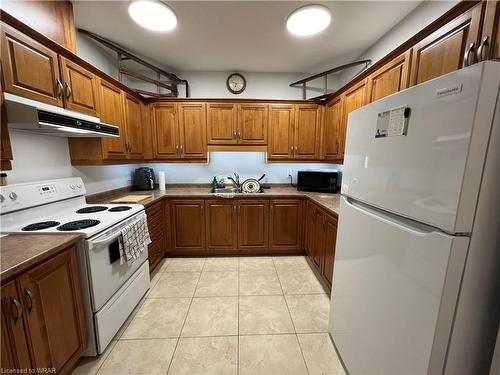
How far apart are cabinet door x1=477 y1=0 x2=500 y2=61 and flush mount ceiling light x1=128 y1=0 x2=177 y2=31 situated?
2.07 metres

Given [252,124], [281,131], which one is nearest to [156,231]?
[252,124]

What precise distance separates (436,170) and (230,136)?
101 inches

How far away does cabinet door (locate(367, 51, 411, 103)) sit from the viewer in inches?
58.4

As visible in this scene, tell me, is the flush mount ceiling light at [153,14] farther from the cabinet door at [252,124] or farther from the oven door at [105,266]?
the oven door at [105,266]

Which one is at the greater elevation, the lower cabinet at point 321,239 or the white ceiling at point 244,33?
the white ceiling at point 244,33

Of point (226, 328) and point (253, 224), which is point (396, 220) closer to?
point (226, 328)

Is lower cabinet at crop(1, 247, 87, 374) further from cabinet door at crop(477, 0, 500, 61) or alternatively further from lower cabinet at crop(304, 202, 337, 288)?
cabinet door at crop(477, 0, 500, 61)

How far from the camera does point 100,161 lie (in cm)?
210

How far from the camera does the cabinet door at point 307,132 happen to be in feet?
9.91

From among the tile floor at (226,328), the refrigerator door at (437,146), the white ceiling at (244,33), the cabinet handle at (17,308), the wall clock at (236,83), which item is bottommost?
the tile floor at (226,328)

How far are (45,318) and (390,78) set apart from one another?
2.76m

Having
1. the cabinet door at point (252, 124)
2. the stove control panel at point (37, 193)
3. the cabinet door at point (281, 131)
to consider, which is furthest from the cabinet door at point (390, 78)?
the stove control panel at point (37, 193)

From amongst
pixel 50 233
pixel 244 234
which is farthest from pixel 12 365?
pixel 244 234

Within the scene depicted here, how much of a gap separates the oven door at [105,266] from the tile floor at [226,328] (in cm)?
42
